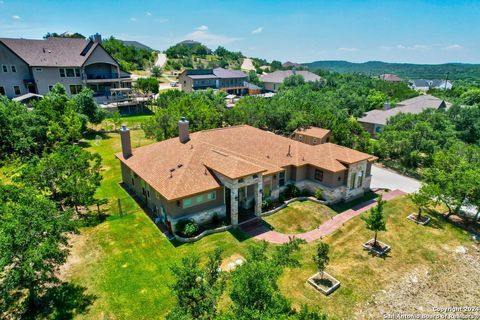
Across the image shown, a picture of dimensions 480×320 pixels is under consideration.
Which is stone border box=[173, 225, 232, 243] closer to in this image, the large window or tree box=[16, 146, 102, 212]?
the large window

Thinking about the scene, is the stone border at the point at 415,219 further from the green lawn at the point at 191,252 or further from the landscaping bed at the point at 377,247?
the landscaping bed at the point at 377,247

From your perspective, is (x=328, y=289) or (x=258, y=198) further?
(x=258, y=198)

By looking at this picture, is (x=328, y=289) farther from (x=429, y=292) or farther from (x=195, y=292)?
(x=195, y=292)

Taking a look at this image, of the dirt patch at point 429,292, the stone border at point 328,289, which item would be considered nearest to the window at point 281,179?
the stone border at point 328,289

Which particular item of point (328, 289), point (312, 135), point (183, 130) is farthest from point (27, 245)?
point (312, 135)

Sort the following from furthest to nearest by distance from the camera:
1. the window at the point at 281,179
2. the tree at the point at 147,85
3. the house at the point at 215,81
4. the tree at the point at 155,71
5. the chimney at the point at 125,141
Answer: the tree at the point at 155,71 < the house at the point at 215,81 < the tree at the point at 147,85 < the window at the point at 281,179 < the chimney at the point at 125,141

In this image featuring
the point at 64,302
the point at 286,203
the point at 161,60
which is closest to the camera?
the point at 64,302
